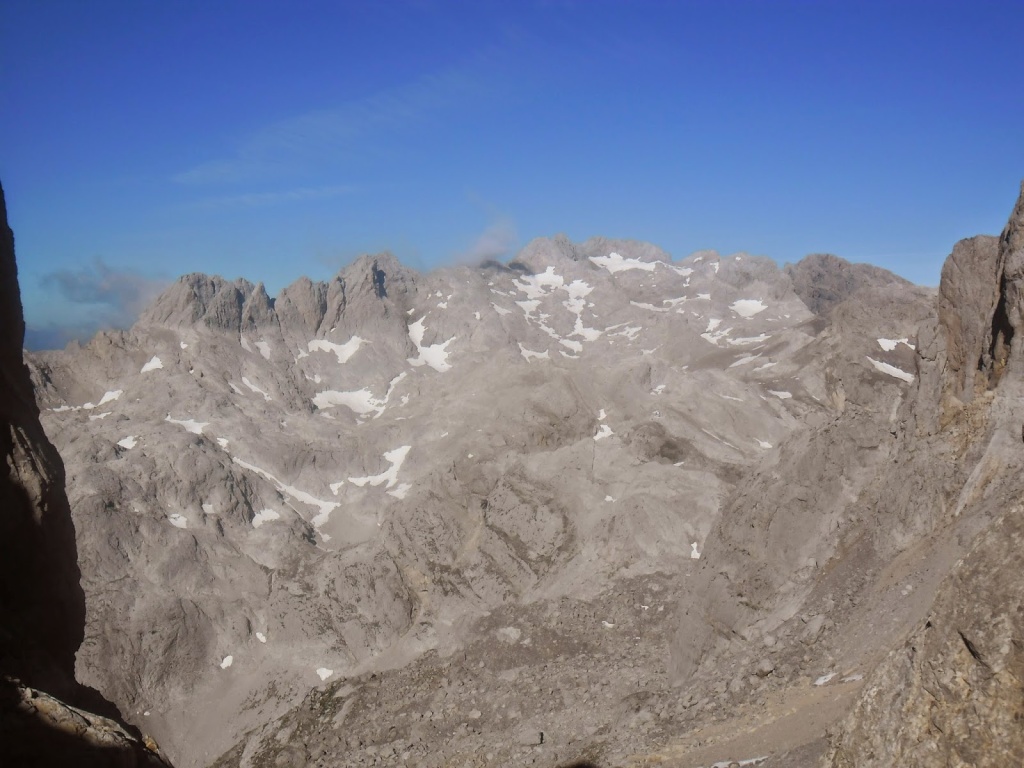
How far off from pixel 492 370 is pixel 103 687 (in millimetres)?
73568

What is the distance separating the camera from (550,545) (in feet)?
251

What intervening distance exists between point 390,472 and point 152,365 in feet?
199

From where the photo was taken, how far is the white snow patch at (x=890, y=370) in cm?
12712

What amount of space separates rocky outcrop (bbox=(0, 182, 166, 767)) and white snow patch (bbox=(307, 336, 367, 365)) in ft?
568

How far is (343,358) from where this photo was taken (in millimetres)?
192125

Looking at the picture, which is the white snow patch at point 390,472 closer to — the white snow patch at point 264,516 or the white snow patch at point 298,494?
the white snow patch at point 298,494

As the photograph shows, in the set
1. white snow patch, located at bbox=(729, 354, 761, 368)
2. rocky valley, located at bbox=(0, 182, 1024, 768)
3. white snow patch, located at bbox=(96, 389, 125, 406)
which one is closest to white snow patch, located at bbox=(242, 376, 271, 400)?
rocky valley, located at bbox=(0, 182, 1024, 768)

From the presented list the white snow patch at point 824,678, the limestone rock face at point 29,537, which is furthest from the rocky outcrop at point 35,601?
the white snow patch at point 824,678

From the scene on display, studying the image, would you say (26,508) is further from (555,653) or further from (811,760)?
(555,653)

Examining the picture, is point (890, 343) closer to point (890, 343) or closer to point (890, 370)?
point (890, 343)

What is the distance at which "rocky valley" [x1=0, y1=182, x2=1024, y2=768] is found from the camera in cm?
2420

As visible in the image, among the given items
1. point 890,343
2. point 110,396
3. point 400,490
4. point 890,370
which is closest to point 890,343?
point 890,343

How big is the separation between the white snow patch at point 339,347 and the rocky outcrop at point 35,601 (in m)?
173

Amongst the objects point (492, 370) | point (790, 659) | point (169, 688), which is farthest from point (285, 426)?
point (790, 659)
